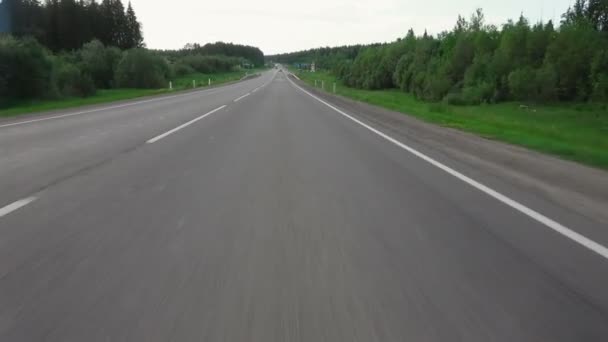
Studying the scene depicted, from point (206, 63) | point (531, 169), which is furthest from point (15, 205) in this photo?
point (206, 63)

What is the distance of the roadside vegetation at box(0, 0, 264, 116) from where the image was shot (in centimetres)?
3512

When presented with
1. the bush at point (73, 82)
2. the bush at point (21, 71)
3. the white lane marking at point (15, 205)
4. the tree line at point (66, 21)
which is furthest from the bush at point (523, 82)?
the tree line at point (66, 21)

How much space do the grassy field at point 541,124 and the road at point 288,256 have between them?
4664 millimetres

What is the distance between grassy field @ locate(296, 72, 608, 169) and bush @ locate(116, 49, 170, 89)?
122 ft

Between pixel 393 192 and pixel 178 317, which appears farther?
pixel 393 192

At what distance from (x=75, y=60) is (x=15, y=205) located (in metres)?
66.3

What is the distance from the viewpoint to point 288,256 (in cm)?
473

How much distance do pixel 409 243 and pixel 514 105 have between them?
1378 inches

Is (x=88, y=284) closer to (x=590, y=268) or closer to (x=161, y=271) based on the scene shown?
(x=161, y=271)

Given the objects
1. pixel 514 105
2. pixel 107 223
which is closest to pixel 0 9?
pixel 514 105

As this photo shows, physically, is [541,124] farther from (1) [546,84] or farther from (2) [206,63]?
(2) [206,63]

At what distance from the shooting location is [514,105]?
121 feet

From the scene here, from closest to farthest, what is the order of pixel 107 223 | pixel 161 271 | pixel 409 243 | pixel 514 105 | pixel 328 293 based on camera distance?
pixel 328 293
pixel 161 271
pixel 409 243
pixel 107 223
pixel 514 105

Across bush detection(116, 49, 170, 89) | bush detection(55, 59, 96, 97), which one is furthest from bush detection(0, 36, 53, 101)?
bush detection(116, 49, 170, 89)
